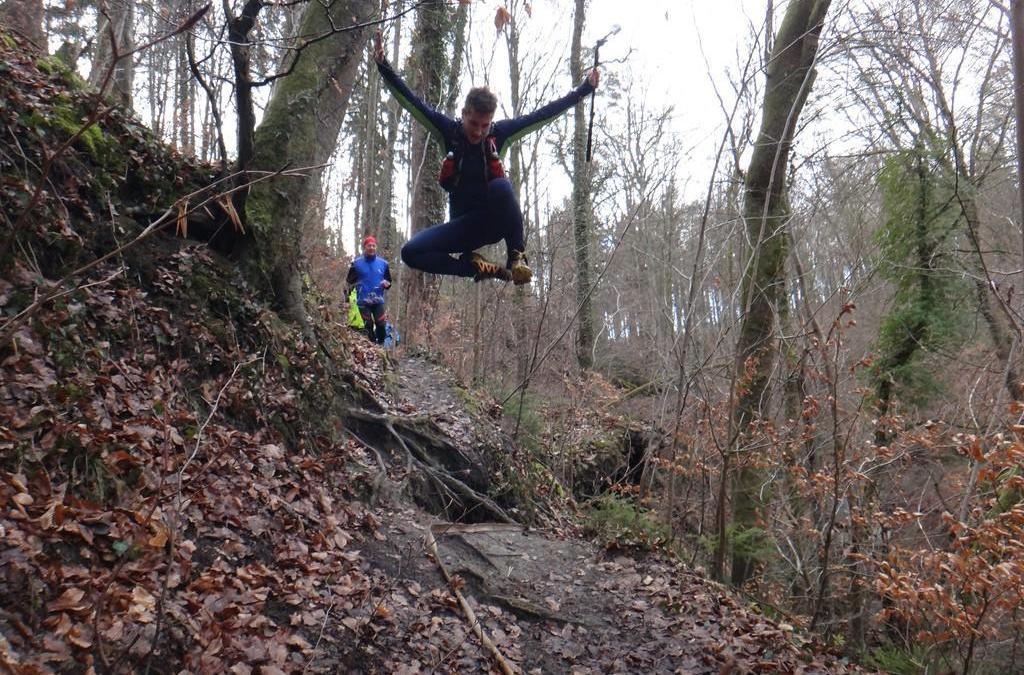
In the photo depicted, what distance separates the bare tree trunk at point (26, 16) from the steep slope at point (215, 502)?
1.02 meters

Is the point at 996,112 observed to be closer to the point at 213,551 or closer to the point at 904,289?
the point at 904,289

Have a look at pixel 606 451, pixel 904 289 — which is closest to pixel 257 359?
pixel 606 451

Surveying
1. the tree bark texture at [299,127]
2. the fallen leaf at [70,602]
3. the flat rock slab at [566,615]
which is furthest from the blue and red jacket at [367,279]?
the fallen leaf at [70,602]

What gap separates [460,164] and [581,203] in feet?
29.5

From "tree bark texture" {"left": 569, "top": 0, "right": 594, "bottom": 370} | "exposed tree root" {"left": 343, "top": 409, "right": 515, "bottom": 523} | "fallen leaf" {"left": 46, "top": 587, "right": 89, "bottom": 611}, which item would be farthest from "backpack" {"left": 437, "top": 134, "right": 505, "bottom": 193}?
"tree bark texture" {"left": 569, "top": 0, "right": 594, "bottom": 370}

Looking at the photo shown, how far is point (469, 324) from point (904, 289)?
7.93m

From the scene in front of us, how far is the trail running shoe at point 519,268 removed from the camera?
16.2 ft

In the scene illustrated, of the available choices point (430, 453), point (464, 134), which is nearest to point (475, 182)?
point (464, 134)

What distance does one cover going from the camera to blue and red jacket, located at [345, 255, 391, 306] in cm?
872

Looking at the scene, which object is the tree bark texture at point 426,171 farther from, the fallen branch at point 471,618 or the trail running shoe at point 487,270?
the fallen branch at point 471,618

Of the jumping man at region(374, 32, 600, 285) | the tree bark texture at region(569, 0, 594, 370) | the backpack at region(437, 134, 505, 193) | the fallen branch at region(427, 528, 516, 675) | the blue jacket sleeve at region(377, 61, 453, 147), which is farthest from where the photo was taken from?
the tree bark texture at region(569, 0, 594, 370)

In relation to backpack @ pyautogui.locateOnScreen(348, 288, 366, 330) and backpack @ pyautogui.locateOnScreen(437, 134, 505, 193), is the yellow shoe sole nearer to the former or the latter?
backpack @ pyautogui.locateOnScreen(437, 134, 505, 193)

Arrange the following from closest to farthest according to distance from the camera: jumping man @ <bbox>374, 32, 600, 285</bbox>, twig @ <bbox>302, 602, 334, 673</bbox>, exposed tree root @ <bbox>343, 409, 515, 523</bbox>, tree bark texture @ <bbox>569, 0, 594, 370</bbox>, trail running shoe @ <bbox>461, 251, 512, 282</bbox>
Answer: twig @ <bbox>302, 602, 334, 673</bbox>
jumping man @ <bbox>374, 32, 600, 285</bbox>
trail running shoe @ <bbox>461, 251, 512, 282</bbox>
exposed tree root @ <bbox>343, 409, 515, 523</bbox>
tree bark texture @ <bbox>569, 0, 594, 370</bbox>

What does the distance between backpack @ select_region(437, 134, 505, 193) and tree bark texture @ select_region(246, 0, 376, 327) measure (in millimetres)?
1190
